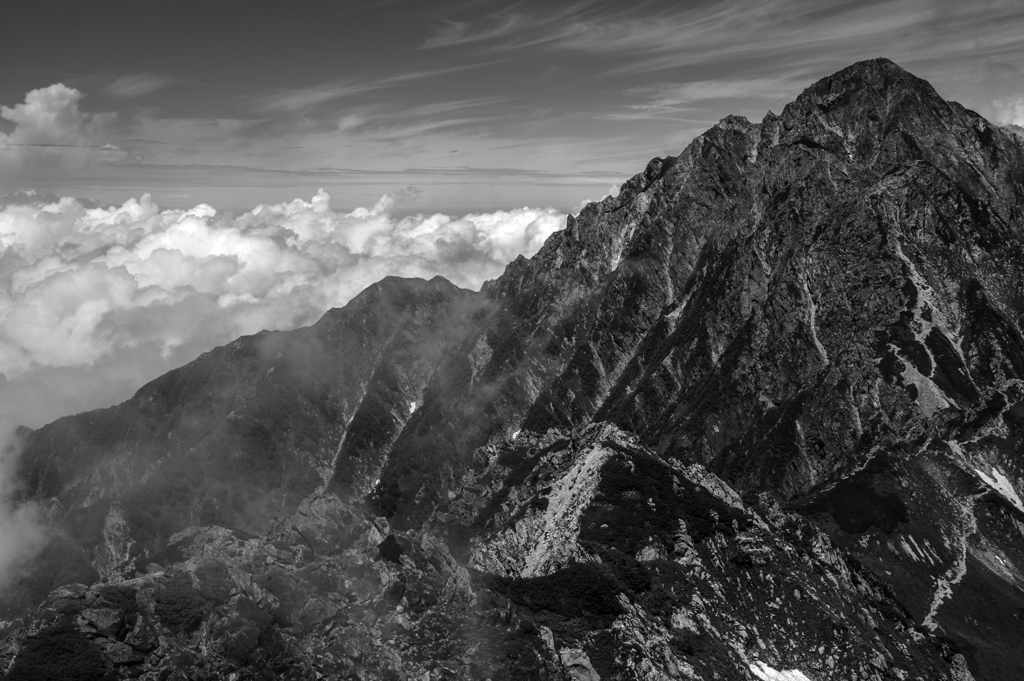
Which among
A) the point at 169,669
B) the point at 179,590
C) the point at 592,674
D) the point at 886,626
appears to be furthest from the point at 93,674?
the point at 886,626

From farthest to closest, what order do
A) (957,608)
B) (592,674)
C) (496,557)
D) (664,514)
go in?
1. (957,608)
2. (664,514)
3. (496,557)
4. (592,674)

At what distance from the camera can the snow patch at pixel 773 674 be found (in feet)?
347

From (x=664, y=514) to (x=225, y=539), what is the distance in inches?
2468

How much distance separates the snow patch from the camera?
4161 inches

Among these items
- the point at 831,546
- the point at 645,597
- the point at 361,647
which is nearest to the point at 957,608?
the point at 831,546

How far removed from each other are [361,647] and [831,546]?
7930cm

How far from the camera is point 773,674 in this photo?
350ft

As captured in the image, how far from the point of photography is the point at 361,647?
91.2 meters

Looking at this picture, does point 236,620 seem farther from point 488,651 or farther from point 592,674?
point 592,674

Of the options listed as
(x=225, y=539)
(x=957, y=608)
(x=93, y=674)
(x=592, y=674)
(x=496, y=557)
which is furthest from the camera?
(x=957, y=608)

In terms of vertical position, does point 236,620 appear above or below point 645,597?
above

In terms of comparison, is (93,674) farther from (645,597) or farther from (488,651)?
(645,597)

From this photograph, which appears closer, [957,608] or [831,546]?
[831,546]

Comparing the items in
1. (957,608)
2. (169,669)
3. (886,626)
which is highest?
(169,669)
